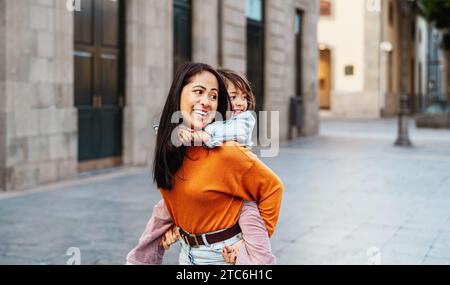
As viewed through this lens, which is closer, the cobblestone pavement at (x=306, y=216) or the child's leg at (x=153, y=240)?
the child's leg at (x=153, y=240)

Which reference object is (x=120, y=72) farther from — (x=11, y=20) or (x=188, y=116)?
(x=188, y=116)

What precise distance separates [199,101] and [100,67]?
9.97 meters

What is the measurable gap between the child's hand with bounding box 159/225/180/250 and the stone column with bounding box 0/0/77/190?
7303 mm

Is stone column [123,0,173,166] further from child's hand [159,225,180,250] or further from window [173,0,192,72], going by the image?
child's hand [159,225,180,250]

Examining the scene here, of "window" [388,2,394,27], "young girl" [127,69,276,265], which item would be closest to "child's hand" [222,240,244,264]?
"young girl" [127,69,276,265]

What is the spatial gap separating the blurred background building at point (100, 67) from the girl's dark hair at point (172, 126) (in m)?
4.99

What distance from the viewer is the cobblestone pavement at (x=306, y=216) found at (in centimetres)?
621

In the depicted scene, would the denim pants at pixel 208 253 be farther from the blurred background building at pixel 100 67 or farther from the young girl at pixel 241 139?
the blurred background building at pixel 100 67

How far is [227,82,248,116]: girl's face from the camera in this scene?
110 inches

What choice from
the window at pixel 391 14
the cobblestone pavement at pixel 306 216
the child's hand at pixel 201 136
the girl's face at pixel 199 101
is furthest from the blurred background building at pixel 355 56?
the child's hand at pixel 201 136

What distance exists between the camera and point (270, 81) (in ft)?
63.0

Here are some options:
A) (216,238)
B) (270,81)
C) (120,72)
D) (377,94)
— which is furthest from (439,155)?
(377,94)
